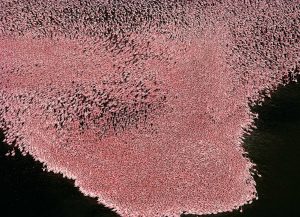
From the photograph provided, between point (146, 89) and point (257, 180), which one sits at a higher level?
point (146, 89)

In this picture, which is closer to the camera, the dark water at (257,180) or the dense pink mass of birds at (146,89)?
the dark water at (257,180)

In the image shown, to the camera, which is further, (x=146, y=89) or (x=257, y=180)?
(x=146, y=89)

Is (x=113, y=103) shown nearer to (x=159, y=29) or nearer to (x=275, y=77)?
(x=159, y=29)

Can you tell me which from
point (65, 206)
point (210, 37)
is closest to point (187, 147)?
point (65, 206)
